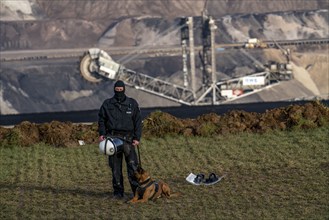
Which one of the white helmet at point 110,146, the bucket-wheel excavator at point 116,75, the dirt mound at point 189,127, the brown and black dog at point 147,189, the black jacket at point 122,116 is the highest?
the bucket-wheel excavator at point 116,75

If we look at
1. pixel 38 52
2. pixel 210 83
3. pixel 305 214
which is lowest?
pixel 305 214

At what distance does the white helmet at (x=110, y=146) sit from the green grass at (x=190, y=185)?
0.97 meters

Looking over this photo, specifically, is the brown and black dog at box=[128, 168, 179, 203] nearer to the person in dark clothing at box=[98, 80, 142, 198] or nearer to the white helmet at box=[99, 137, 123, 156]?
the person in dark clothing at box=[98, 80, 142, 198]

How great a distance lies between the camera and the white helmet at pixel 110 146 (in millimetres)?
18797

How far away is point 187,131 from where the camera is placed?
2948 centimetres

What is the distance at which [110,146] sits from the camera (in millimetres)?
18781

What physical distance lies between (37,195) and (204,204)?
3.85 meters

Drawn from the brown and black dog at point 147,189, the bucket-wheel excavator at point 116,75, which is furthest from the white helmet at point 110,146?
the bucket-wheel excavator at point 116,75

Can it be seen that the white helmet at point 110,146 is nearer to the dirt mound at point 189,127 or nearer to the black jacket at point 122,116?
the black jacket at point 122,116

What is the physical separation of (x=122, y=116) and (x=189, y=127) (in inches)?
436

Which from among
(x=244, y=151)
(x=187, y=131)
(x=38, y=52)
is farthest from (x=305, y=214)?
(x=38, y=52)

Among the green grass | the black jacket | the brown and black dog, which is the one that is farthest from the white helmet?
the green grass

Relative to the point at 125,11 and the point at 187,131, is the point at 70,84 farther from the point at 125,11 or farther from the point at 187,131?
the point at 187,131

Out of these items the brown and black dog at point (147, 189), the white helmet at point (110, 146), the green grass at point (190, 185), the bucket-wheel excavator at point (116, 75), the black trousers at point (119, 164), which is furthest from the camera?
the bucket-wheel excavator at point (116, 75)
